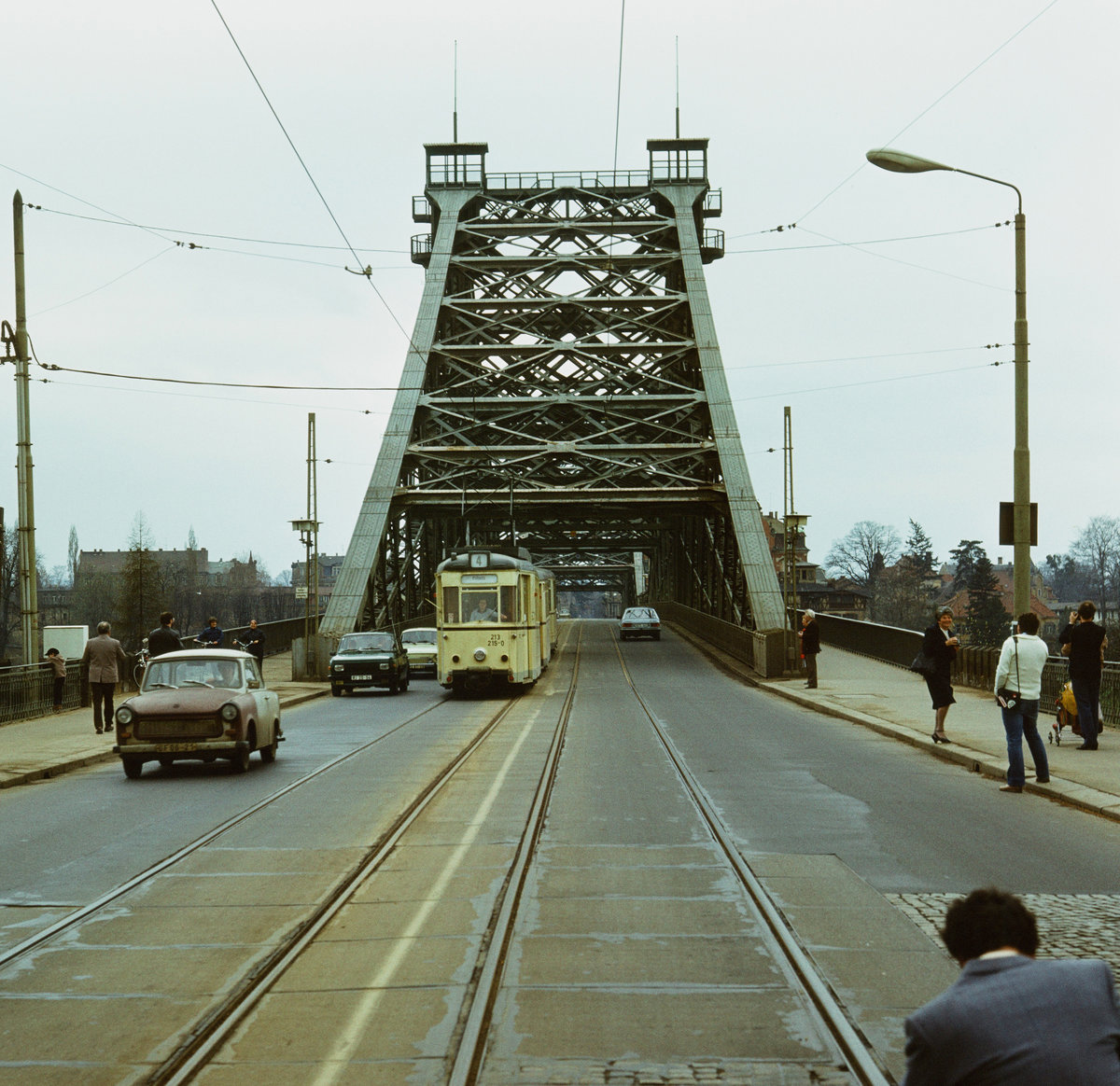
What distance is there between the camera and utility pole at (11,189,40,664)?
21.3 meters

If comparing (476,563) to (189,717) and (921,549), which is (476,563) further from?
(921,549)

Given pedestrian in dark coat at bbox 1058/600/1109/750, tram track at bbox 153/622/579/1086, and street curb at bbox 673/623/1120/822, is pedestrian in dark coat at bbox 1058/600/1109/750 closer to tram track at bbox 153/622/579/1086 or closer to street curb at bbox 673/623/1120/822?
street curb at bbox 673/623/1120/822

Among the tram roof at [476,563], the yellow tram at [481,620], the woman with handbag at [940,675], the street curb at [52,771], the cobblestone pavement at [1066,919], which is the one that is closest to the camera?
the cobblestone pavement at [1066,919]

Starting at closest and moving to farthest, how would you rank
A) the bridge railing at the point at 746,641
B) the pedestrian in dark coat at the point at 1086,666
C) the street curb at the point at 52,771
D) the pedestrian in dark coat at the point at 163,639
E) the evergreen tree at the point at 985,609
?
1. the street curb at the point at 52,771
2. the pedestrian in dark coat at the point at 1086,666
3. the pedestrian in dark coat at the point at 163,639
4. the bridge railing at the point at 746,641
5. the evergreen tree at the point at 985,609

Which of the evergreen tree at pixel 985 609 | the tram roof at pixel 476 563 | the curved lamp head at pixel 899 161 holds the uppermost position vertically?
the curved lamp head at pixel 899 161

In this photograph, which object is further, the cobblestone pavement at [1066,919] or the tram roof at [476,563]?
the tram roof at [476,563]

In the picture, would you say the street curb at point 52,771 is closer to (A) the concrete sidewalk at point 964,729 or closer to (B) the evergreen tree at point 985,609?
(A) the concrete sidewalk at point 964,729

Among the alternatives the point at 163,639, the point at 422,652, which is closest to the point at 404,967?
the point at 163,639

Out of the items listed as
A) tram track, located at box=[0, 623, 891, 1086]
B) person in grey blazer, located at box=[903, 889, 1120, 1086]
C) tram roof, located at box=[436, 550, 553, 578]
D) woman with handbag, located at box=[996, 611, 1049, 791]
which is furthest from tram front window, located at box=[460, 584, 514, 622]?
person in grey blazer, located at box=[903, 889, 1120, 1086]

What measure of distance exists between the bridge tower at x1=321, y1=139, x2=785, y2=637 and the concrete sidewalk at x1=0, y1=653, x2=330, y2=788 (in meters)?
15.0

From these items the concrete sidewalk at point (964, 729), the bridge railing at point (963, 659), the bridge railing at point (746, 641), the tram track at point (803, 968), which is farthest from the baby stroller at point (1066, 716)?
the bridge railing at point (746, 641)

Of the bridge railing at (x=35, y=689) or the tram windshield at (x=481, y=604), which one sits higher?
the tram windshield at (x=481, y=604)

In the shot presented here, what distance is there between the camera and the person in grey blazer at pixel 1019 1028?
2.82 meters

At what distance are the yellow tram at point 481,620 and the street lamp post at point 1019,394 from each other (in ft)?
46.2
